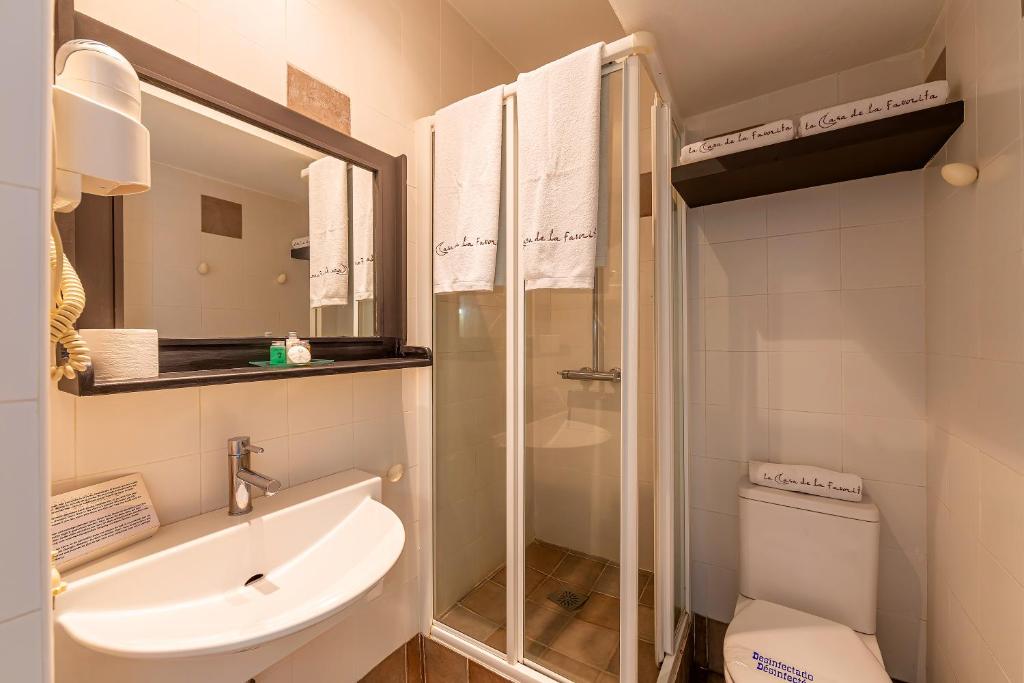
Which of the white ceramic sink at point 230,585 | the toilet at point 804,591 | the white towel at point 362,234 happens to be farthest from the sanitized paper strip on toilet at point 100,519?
the toilet at point 804,591

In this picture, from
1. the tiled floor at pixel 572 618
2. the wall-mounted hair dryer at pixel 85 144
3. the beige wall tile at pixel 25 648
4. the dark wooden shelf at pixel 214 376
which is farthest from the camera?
the tiled floor at pixel 572 618

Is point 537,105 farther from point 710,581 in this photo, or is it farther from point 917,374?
point 710,581

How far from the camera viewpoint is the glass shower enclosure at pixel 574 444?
1167 millimetres

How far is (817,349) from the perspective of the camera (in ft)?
5.08

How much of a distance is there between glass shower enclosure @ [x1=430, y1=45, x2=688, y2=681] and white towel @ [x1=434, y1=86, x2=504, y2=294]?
0.15ft

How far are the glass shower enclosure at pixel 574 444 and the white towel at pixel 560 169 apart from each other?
5 centimetres

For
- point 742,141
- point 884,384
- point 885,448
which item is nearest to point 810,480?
point 885,448

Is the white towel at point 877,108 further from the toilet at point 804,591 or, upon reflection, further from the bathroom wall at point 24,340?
the bathroom wall at point 24,340

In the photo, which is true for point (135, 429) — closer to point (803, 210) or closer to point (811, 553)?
point (811, 553)

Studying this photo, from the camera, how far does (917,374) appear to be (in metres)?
1.41

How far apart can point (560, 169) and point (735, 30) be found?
68 centimetres

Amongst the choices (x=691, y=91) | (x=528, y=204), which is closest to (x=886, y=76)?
(x=691, y=91)

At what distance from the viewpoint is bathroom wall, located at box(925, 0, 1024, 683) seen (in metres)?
0.89

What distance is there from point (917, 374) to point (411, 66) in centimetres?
201
